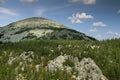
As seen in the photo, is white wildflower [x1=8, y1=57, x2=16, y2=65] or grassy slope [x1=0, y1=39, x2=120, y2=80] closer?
grassy slope [x1=0, y1=39, x2=120, y2=80]

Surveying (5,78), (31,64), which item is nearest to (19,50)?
(31,64)

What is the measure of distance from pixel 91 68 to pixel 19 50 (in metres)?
11.5

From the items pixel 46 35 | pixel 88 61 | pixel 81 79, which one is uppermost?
pixel 46 35

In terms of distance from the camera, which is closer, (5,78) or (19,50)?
(5,78)

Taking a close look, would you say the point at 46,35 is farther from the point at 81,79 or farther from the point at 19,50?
the point at 81,79

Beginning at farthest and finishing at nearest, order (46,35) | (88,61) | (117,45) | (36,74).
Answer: (46,35)
(117,45)
(88,61)
(36,74)

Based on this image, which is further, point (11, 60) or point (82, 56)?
point (11, 60)

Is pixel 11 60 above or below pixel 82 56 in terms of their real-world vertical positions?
below

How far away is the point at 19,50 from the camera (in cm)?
3347

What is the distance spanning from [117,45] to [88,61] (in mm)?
8068

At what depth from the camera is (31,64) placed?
91.4 feet

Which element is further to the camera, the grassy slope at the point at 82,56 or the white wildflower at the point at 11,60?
the white wildflower at the point at 11,60

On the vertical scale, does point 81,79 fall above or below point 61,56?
below

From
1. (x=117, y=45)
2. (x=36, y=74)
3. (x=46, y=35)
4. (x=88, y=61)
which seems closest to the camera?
(x=36, y=74)
